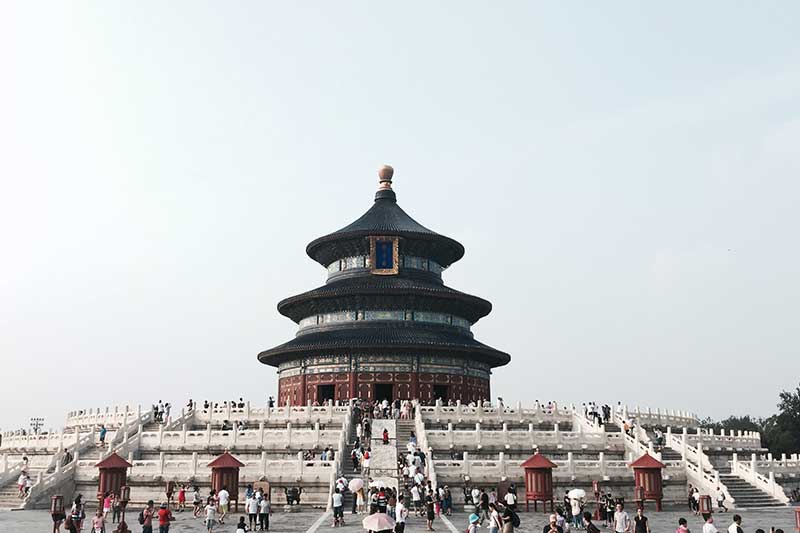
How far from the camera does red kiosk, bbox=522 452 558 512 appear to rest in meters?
30.2

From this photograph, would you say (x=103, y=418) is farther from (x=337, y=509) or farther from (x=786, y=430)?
(x=786, y=430)

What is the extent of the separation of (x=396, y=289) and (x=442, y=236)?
307 inches

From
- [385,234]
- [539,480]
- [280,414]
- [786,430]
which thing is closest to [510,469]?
[539,480]

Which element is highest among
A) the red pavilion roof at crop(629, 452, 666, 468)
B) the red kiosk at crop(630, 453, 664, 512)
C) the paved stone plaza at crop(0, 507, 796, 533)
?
the red pavilion roof at crop(629, 452, 666, 468)

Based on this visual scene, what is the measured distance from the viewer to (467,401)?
188 feet

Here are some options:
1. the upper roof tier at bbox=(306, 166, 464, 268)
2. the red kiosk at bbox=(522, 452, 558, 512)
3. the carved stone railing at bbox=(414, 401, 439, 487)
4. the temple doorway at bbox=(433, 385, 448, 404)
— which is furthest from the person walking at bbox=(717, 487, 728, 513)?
the upper roof tier at bbox=(306, 166, 464, 268)

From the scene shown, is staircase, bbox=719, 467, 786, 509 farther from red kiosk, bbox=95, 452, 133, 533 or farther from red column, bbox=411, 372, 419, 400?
red kiosk, bbox=95, 452, 133, 533

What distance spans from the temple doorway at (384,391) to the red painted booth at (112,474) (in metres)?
26.4

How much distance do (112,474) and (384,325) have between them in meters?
29.1

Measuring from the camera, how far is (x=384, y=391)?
56.2 meters

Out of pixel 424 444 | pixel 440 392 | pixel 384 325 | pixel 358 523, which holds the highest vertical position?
pixel 384 325

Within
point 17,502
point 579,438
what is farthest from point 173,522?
point 579,438

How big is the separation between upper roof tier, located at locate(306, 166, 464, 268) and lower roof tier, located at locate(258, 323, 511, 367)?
7193 millimetres

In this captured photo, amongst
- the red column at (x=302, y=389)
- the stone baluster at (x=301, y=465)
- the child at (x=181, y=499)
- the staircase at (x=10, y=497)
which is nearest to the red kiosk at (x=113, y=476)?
the child at (x=181, y=499)
